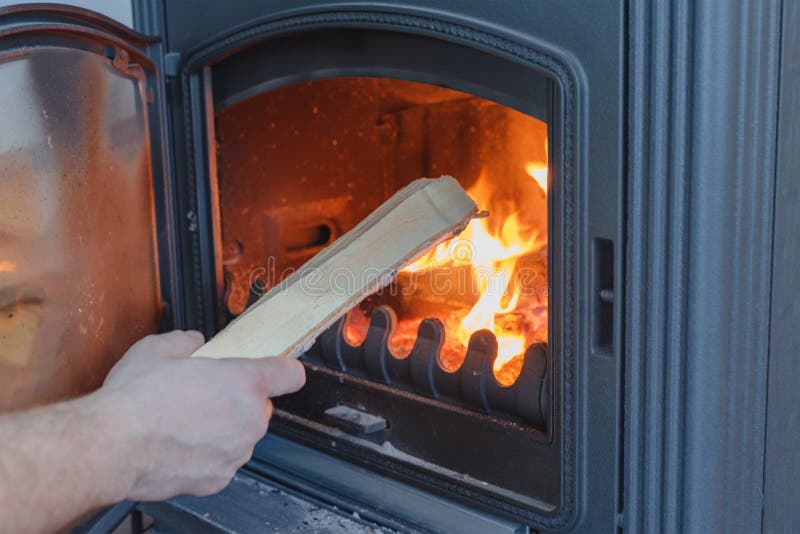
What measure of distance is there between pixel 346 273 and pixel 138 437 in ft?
1.03

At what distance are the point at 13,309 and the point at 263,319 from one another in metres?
0.34

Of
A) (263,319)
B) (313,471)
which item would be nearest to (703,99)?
(263,319)

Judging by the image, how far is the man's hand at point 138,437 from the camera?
648 millimetres

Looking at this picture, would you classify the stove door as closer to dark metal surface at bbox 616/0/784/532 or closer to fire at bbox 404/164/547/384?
fire at bbox 404/164/547/384

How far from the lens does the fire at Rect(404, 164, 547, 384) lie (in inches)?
46.8

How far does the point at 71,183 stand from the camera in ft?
3.52

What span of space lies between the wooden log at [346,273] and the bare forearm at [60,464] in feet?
0.65

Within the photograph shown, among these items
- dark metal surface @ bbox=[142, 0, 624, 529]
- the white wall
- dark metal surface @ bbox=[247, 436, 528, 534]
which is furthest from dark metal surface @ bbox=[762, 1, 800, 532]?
the white wall

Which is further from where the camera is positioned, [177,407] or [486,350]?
[486,350]

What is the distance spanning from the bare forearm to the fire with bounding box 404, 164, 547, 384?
0.55 m

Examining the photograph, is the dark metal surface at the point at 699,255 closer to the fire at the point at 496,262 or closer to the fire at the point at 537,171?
the fire at the point at 496,262

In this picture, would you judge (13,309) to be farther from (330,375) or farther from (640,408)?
(640,408)

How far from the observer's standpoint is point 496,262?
126 cm

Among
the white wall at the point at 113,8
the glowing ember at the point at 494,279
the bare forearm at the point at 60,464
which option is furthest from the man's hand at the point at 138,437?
the white wall at the point at 113,8
